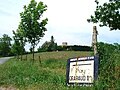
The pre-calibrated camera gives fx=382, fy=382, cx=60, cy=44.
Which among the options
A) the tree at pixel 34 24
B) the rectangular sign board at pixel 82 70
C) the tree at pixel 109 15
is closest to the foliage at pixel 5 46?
the tree at pixel 34 24

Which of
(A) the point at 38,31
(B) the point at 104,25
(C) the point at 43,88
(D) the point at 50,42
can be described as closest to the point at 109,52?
(C) the point at 43,88

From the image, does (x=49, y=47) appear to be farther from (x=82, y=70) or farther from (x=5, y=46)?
(x=82, y=70)

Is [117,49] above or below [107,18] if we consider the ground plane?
below

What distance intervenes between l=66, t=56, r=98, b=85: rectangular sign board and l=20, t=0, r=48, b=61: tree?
2852 cm

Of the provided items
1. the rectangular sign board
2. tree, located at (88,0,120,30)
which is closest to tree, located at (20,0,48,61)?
tree, located at (88,0,120,30)

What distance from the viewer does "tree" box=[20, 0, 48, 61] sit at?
4078 cm

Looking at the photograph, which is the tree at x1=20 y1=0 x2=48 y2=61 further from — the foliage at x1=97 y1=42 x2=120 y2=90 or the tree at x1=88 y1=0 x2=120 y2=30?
the foliage at x1=97 y1=42 x2=120 y2=90

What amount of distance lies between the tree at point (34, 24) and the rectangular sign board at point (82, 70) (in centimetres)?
2852

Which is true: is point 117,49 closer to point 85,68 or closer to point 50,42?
point 85,68

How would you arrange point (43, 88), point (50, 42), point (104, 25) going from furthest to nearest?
point (50, 42) < point (104, 25) < point (43, 88)

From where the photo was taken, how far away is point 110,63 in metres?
9.93

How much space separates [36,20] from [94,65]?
30.8 metres

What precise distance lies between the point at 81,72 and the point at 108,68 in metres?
1.62

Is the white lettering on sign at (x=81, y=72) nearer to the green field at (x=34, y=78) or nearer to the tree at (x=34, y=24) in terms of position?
the green field at (x=34, y=78)
